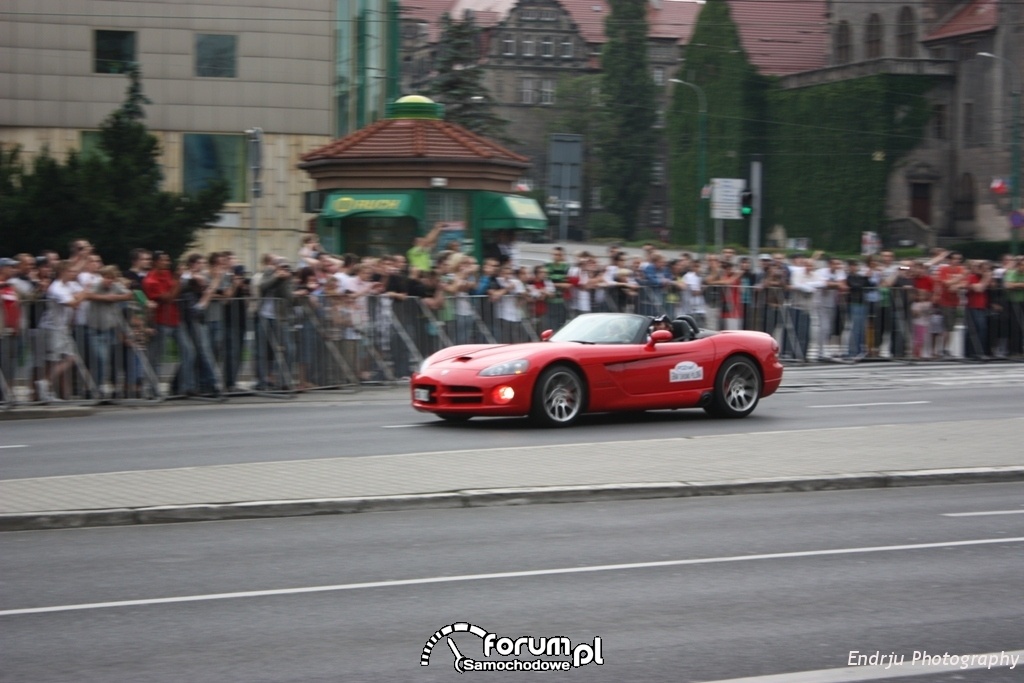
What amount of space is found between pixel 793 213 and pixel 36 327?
225 feet

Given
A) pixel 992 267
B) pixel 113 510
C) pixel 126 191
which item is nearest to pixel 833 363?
pixel 992 267

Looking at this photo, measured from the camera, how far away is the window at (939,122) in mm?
79438

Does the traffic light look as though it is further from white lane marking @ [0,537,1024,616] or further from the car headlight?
white lane marking @ [0,537,1024,616]

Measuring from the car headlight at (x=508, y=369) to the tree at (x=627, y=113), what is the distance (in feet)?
279

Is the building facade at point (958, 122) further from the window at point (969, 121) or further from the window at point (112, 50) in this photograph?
the window at point (112, 50)

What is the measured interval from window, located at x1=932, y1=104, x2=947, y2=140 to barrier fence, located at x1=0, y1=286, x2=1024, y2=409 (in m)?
55.5

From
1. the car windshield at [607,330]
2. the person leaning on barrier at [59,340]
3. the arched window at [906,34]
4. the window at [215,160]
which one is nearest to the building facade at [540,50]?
the arched window at [906,34]

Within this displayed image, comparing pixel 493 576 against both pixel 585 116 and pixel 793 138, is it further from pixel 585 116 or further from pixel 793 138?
pixel 585 116

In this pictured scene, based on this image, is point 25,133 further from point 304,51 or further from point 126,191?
point 126,191

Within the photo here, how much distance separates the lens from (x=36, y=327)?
57.6 ft

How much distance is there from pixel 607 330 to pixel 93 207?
10984mm

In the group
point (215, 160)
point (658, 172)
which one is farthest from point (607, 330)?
point (658, 172)

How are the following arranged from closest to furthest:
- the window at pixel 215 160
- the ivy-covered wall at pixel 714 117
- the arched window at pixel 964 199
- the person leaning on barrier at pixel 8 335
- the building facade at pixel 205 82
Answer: the person leaning on barrier at pixel 8 335
the building facade at pixel 205 82
the window at pixel 215 160
the arched window at pixel 964 199
the ivy-covered wall at pixel 714 117

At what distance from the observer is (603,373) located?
50.7 feet
